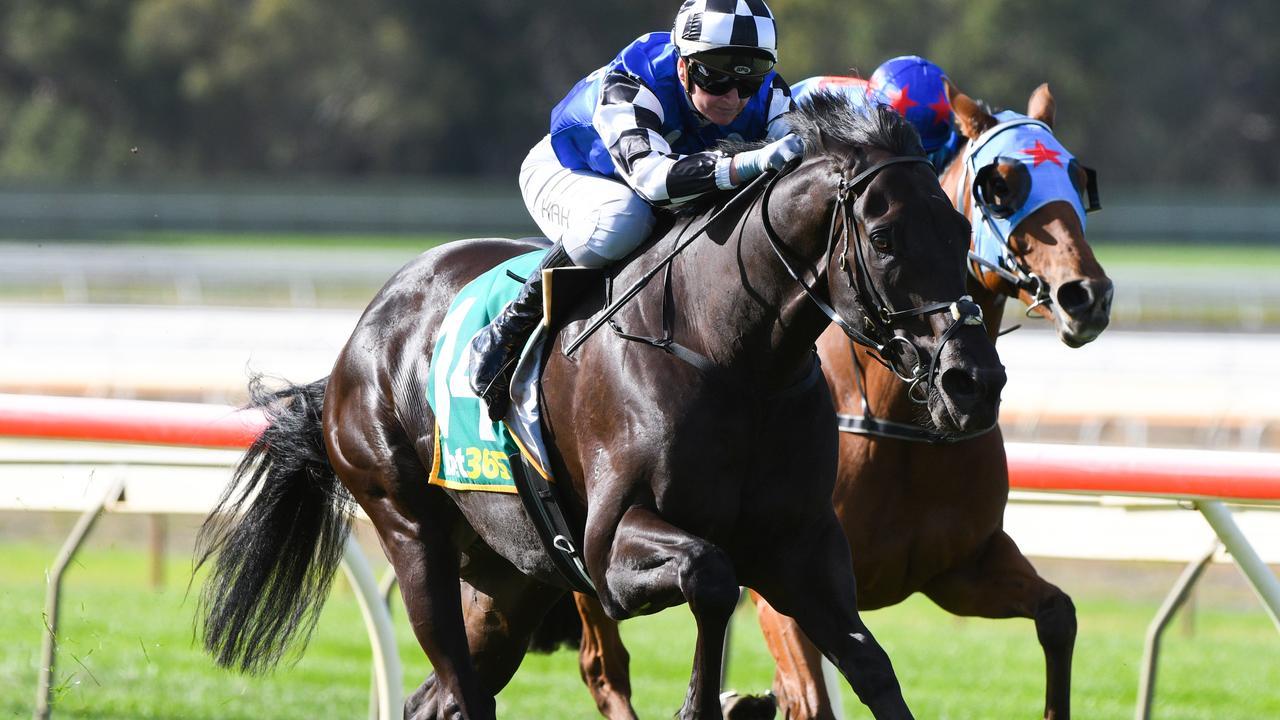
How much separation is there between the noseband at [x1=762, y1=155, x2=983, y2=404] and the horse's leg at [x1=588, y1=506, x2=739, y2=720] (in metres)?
0.48

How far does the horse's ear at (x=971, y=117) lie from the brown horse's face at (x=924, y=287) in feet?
4.34

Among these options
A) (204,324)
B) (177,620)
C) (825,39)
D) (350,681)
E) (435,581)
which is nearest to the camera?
(435,581)

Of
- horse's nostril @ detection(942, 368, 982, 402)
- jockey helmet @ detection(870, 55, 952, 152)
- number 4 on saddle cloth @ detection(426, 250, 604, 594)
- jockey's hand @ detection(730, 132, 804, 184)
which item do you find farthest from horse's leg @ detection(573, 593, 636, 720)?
horse's nostril @ detection(942, 368, 982, 402)

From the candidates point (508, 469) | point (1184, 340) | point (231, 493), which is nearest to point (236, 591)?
point (231, 493)

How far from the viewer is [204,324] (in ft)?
50.2

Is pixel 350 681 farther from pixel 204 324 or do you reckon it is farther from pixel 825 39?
pixel 825 39

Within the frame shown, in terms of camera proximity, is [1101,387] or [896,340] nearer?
[896,340]

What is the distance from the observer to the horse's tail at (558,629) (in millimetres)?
5105

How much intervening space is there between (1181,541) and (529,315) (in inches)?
87.5

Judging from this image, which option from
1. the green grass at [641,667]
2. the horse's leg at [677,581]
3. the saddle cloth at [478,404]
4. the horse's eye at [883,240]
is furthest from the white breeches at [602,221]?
the green grass at [641,667]

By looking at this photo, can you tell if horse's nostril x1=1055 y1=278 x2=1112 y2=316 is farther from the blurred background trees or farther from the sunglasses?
the blurred background trees

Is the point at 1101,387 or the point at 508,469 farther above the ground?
the point at 1101,387

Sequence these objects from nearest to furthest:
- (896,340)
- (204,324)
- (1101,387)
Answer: (896,340) < (1101,387) < (204,324)

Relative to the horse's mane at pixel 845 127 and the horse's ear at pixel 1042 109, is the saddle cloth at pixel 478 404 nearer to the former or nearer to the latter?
the horse's mane at pixel 845 127
